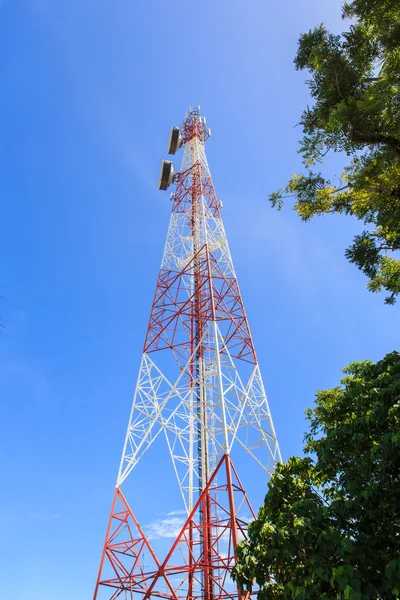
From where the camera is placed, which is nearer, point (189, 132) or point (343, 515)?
point (343, 515)

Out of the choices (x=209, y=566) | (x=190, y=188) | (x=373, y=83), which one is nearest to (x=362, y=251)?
(x=373, y=83)

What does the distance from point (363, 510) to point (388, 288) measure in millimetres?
4533

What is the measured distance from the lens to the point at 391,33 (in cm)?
685

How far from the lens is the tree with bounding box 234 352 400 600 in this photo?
519 centimetres

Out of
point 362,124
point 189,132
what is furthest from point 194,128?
point 362,124

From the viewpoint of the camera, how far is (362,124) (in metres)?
6.64

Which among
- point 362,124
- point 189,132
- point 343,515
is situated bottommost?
point 343,515

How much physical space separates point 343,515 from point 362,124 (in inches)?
236

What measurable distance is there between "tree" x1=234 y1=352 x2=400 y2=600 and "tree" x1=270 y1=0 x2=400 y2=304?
2.38 metres

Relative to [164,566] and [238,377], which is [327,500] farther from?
[238,377]

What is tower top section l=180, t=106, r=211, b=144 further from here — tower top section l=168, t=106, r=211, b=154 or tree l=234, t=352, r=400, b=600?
tree l=234, t=352, r=400, b=600

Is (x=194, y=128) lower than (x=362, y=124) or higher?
higher

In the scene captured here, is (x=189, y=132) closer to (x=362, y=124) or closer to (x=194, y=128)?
(x=194, y=128)

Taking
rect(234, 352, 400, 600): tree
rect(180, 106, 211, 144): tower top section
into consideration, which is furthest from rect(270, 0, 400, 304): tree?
rect(180, 106, 211, 144): tower top section
